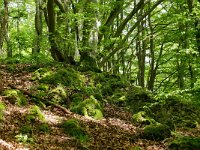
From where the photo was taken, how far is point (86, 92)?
36.7 feet

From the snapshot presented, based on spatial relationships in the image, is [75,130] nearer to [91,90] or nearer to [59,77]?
[91,90]

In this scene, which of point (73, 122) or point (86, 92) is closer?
point (73, 122)

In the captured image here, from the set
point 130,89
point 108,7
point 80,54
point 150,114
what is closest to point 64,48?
point 80,54

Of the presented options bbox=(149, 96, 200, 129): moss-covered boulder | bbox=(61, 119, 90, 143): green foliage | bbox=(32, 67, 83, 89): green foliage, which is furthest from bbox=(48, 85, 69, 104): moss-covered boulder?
bbox=(149, 96, 200, 129): moss-covered boulder

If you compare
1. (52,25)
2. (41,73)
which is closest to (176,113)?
(41,73)

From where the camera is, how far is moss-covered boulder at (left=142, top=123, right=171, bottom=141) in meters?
8.23

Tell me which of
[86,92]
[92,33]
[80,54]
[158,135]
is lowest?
[158,135]

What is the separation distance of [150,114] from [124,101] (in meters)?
1.59

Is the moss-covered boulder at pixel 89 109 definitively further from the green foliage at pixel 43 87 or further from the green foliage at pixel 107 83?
the green foliage at pixel 107 83

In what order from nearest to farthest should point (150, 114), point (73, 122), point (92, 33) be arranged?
point (73, 122), point (150, 114), point (92, 33)

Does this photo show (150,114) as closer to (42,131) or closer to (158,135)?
(158,135)

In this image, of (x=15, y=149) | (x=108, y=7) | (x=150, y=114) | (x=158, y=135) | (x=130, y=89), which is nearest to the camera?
(x=15, y=149)

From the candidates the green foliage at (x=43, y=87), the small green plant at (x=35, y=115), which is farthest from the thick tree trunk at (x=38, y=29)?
the small green plant at (x=35, y=115)

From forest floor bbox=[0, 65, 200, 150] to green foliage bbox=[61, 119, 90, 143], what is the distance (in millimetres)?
152
